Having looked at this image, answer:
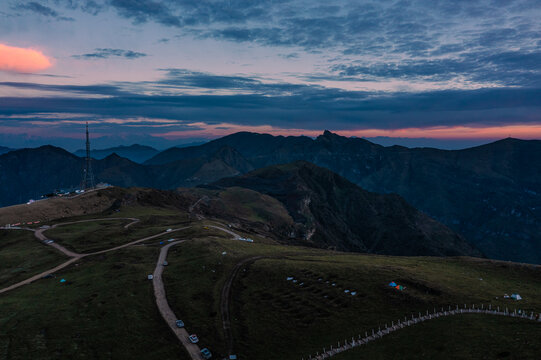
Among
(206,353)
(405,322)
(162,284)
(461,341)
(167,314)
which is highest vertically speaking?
(461,341)

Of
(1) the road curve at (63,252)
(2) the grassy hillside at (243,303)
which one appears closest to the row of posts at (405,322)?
(2) the grassy hillside at (243,303)

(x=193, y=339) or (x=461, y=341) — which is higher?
(x=461, y=341)

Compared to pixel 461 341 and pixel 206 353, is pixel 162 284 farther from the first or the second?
pixel 461 341

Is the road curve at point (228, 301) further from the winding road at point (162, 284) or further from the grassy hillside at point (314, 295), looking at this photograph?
the grassy hillside at point (314, 295)

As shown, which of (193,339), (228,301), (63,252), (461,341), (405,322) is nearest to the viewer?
(461,341)

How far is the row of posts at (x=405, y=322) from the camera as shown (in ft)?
182

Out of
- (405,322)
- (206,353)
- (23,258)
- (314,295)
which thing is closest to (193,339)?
(206,353)

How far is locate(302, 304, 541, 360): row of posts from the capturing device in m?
55.6

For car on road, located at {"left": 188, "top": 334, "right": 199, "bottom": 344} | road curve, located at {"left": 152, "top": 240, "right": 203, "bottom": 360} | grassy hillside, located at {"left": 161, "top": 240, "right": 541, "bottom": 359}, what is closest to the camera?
road curve, located at {"left": 152, "top": 240, "right": 203, "bottom": 360}

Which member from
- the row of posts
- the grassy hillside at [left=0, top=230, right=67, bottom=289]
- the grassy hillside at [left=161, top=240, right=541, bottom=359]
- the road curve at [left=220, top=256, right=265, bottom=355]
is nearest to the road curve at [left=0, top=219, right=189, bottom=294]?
the grassy hillside at [left=0, top=230, right=67, bottom=289]

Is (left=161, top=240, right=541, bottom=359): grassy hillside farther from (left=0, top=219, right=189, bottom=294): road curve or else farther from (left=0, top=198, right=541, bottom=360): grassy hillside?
Result: (left=0, top=219, right=189, bottom=294): road curve

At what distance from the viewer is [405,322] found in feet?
193

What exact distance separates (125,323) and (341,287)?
4800 centimetres

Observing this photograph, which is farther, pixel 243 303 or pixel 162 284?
pixel 162 284
